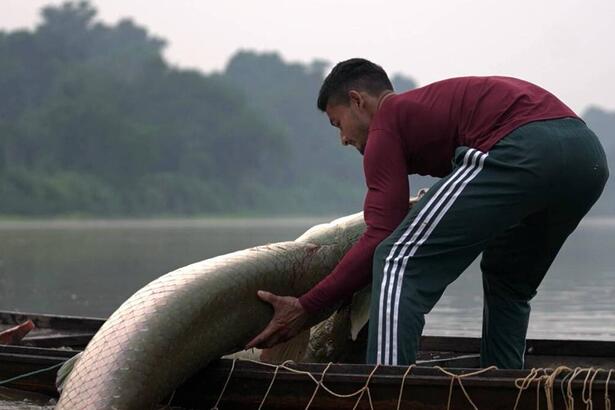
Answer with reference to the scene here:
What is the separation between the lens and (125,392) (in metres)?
5.14

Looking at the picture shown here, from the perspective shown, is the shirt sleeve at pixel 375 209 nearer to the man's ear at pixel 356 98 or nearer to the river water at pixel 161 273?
the man's ear at pixel 356 98

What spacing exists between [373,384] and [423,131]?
119cm

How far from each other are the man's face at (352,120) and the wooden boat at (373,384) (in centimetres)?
117

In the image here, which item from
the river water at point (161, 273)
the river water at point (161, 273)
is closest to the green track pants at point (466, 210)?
the river water at point (161, 273)

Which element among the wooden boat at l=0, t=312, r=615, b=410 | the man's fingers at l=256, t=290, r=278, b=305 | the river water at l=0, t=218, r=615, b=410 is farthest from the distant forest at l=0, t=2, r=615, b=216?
the man's fingers at l=256, t=290, r=278, b=305

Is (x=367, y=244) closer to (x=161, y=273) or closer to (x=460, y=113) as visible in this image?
(x=460, y=113)

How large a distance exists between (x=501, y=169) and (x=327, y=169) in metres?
95.6

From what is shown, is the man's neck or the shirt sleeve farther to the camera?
the man's neck

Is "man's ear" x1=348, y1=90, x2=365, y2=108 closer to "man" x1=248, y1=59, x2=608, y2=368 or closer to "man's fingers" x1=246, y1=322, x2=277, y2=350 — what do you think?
"man" x1=248, y1=59, x2=608, y2=368

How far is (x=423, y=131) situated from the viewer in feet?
17.8

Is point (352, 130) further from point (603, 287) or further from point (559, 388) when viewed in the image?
point (603, 287)

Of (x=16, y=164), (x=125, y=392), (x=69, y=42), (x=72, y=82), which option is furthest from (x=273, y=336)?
(x=69, y=42)

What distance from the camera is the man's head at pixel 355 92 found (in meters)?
5.70

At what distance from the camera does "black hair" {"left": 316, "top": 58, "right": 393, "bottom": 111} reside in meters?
5.70
